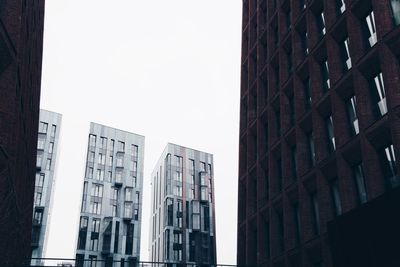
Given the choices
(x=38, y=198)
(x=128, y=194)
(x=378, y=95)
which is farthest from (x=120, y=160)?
(x=378, y=95)

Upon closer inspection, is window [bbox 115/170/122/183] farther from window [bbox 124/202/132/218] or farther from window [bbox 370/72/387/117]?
window [bbox 370/72/387/117]

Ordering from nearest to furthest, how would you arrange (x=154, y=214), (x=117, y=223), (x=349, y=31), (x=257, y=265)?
(x=349, y=31) < (x=257, y=265) < (x=117, y=223) < (x=154, y=214)

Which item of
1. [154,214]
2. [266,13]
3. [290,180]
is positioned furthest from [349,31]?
[154,214]

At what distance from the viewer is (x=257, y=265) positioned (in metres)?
28.0

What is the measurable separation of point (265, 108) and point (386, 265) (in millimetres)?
19492

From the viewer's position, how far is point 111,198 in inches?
3118

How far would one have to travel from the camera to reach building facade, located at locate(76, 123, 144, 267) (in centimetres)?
7431

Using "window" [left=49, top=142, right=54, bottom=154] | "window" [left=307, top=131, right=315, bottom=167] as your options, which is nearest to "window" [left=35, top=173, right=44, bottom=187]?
"window" [left=49, top=142, right=54, bottom=154]

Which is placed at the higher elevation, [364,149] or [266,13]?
[266,13]

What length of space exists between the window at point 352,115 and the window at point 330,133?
1.49 m

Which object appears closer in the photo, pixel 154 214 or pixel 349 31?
pixel 349 31

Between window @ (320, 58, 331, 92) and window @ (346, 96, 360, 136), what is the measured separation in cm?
232

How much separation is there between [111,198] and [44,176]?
42.7 feet

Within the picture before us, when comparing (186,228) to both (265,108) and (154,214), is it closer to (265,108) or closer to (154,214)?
(154,214)
